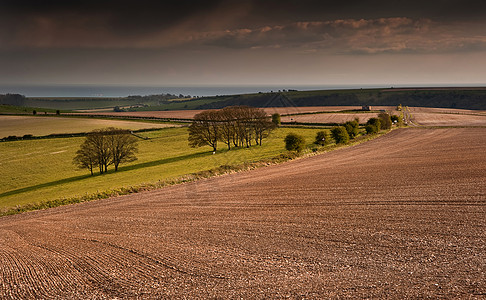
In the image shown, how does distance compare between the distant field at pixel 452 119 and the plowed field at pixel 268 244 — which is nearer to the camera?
the plowed field at pixel 268 244

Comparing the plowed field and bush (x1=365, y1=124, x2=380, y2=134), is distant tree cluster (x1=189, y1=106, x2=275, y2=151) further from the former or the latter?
the plowed field

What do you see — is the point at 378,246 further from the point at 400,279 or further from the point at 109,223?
the point at 109,223

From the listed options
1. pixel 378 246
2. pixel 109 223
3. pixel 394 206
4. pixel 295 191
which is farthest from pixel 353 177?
pixel 109 223

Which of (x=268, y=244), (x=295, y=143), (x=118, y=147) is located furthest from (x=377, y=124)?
(x=268, y=244)

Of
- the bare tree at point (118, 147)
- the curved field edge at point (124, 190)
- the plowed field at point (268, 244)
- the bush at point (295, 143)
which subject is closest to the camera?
the plowed field at point (268, 244)

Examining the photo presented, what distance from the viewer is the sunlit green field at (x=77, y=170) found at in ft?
140

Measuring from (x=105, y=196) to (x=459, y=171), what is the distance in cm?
3367

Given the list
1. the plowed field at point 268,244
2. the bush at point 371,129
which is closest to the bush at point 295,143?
the bush at point 371,129

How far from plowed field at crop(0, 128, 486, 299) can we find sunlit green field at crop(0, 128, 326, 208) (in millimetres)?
18634

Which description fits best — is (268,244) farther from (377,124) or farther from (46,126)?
(46,126)

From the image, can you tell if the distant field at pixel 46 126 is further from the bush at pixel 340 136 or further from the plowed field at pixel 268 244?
the plowed field at pixel 268 244

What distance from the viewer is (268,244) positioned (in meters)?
14.1

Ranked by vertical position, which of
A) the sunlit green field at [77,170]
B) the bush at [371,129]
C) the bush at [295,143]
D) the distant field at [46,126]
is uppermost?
the distant field at [46,126]

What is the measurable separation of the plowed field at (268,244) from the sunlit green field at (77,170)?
1863 centimetres
